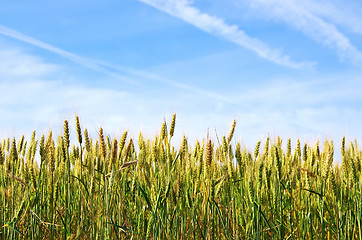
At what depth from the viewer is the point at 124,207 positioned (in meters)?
2.95

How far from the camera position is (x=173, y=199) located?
2.43 m

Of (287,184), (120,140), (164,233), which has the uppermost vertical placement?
(120,140)

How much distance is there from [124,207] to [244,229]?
0.84 metres

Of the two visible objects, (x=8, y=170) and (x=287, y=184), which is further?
(x=8, y=170)

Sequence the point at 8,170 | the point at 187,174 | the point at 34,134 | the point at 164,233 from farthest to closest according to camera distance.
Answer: the point at 34,134, the point at 8,170, the point at 187,174, the point at 164,233

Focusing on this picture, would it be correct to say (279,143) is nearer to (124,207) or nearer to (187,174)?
(187,174)

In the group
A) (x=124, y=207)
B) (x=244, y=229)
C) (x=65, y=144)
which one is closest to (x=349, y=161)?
(x=244, y=229)

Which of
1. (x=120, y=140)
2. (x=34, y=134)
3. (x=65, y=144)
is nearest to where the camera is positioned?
(x=65, y=144)

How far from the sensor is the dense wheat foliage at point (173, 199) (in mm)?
2449

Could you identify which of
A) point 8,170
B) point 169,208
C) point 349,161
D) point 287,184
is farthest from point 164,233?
point 8,170

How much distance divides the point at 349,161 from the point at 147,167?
1.44 meters

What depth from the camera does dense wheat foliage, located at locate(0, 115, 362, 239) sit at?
245 centimetres

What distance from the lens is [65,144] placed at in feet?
9.02

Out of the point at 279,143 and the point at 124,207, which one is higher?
the point at 279,143
